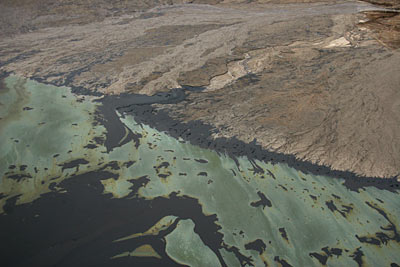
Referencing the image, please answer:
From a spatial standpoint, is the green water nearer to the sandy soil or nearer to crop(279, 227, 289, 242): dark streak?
crop(279, 227, 289, 242): dark streak

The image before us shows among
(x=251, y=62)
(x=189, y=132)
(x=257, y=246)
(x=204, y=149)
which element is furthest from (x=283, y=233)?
(x=251, y=62)

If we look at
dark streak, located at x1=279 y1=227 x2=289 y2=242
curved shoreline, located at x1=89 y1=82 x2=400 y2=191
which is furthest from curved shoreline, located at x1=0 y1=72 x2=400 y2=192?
dark streak, located at x1=279 y1=227 x2=289 y2=242

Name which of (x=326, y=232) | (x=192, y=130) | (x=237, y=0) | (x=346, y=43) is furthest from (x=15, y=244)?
(x=237, y=0)

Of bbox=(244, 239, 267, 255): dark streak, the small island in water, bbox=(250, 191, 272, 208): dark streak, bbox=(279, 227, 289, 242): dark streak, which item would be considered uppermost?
the small island in water

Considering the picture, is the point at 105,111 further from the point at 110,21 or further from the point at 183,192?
the point at 110,21

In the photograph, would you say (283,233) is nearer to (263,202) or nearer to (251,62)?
(263,202)

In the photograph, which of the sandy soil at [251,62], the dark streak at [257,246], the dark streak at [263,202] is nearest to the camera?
the dark streak at [257,246]

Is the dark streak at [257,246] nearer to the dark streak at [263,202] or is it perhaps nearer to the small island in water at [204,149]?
the small island in water at [204,149]

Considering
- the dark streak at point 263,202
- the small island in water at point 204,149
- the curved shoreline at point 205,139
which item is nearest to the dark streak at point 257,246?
the small island in water at point 204,149
